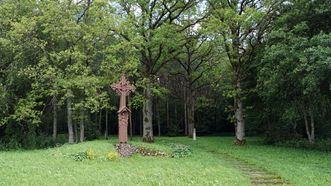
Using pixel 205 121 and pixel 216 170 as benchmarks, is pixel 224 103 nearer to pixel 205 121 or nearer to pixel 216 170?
pixel 205 121

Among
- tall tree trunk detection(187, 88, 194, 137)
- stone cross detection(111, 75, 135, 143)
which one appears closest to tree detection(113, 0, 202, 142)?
stone cross detection(111, 75, 135, 143)

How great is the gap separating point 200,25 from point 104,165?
18377mm

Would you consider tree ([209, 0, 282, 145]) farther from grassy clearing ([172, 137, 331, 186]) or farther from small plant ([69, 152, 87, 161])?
small plant ([69, 152, 87, 161])

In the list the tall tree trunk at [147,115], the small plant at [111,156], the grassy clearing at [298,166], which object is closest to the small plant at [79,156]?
the small plant at [111,156]

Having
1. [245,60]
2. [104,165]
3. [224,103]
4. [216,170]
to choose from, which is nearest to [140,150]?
[104,165]

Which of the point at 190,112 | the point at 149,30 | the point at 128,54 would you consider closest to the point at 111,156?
the point at 128,54

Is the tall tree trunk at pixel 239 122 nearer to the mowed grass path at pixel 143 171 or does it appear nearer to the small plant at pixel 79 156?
the mowed grass path at pixel 143 171

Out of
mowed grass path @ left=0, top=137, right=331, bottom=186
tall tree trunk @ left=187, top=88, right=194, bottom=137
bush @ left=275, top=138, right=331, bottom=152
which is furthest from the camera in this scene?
tall tree trunk @ left=187, top=88, right=194, bottom=137

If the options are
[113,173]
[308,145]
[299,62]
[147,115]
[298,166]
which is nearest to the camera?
[113,173]

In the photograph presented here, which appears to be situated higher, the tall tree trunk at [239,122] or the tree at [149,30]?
the tree at [149,30]

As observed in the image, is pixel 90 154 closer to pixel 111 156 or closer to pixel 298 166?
pixel 111 156

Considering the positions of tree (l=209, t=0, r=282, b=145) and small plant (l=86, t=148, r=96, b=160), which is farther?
tree (l=209, t=0, r=282, b=145)

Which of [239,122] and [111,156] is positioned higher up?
[239,122]

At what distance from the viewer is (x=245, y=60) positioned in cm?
2720
